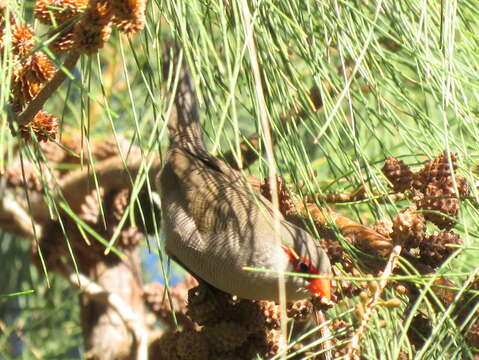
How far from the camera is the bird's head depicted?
1.50 m

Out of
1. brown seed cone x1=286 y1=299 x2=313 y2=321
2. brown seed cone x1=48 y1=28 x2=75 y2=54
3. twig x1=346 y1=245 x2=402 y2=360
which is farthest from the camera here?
brown seed cone x1=286 y1=299 x2=313 y2=321

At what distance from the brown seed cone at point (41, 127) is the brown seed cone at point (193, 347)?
56cm

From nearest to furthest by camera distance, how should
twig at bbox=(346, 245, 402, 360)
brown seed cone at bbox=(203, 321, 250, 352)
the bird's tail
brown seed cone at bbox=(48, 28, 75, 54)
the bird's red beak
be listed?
twig at bbox=(346, 245, 402, 360)
brown seed cone at bbox=(48, 28, 75, 54)
the bird's red beak
brown seed cone at bbox=(203, 321, 250, 352)
the bird's tail

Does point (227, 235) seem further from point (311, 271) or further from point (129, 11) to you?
point (129, 11)

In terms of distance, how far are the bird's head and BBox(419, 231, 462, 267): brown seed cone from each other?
7.7 inches

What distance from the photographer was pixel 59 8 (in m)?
1.26

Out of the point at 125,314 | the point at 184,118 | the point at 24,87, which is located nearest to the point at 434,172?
the point at 24,87

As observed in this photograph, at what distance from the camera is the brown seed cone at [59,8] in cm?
127

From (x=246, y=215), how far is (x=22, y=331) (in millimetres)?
1700

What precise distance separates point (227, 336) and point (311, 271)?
24 centimetres

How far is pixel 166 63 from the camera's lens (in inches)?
106

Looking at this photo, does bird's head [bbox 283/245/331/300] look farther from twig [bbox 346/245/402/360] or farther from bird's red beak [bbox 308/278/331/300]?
twig [bbox 346/245/402/360]

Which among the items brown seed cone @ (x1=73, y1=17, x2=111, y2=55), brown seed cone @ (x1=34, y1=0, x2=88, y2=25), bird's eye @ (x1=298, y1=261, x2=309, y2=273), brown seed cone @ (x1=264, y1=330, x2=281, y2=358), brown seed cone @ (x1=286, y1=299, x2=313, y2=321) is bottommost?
brown seed cone @ (x1=264, y1=330, x2=281, y2=358)

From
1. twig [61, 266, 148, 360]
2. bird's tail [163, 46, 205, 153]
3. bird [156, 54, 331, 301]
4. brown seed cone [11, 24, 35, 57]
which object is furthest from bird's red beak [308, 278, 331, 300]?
twig [61, 266, 148, 360]
